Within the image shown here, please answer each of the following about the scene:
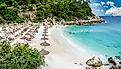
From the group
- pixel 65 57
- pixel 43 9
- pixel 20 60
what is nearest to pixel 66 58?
pixel 65 57

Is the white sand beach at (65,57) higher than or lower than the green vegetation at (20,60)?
lower

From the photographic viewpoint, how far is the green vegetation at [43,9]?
76.2m

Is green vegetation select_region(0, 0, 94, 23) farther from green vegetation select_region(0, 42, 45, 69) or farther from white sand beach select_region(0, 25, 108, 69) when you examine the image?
green vegetation select_region(0, 42, 45, 69)

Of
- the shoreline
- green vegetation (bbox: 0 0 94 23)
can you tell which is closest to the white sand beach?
the shoreline

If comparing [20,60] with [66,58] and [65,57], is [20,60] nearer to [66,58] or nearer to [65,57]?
[66,58]

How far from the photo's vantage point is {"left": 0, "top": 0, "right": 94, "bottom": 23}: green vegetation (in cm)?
7619

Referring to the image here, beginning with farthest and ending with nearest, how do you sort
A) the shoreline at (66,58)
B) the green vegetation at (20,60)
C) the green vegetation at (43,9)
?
the green vegetation at (43,9) < the shoreline at (66,58) < the green vegetation at (20,60)

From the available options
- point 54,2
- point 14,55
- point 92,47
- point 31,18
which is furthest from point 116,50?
point 54,2

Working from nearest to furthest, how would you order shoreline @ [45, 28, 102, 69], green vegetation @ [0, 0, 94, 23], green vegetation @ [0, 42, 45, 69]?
1. green vegetation @ [0, 42, 45, 69]
2. shoreline @ [45, 28, 102, 69]
3. green vegetation @ [0, 0, 94, 23]

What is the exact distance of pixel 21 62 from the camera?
77.0 ft

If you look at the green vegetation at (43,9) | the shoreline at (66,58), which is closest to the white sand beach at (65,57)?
the shoreline at (66,58)

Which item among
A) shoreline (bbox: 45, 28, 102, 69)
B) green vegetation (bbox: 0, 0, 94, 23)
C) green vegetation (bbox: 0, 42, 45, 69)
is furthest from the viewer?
green vegetation (bbox: 0, 0, 94, 23)

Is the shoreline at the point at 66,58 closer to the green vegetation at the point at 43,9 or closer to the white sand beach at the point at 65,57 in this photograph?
the white sand beach at the point at 65,57

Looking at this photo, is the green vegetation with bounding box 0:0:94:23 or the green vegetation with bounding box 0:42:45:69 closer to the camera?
the green vegetation with bounding box 0:42:45:69
